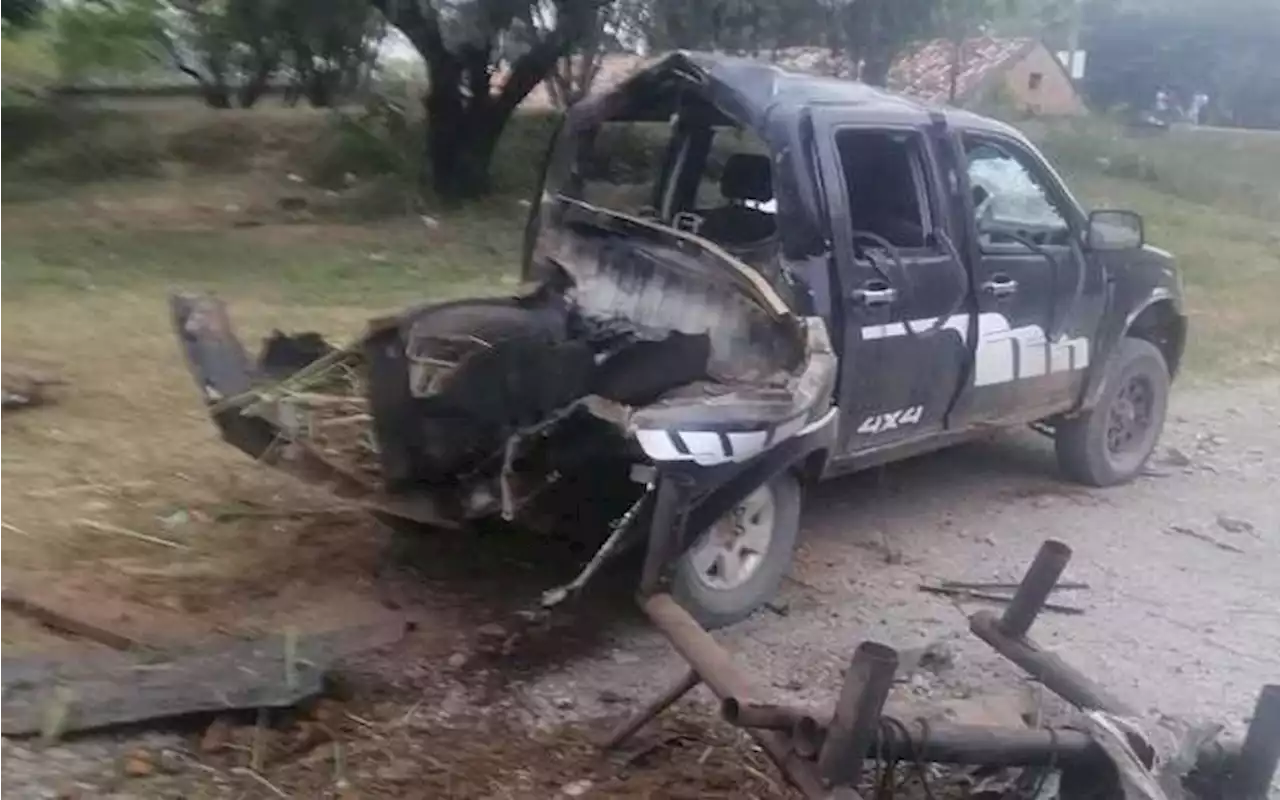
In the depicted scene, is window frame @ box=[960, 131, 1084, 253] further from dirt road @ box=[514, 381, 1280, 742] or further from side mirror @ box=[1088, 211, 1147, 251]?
dirt road @ box=[514, 381, 1280, 742]

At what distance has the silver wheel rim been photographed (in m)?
5.86

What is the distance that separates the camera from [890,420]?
6.64m

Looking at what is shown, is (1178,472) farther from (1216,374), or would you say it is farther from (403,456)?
(403,456)

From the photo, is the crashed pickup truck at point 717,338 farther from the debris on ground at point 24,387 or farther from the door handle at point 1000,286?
the debris on ground at point 24,387

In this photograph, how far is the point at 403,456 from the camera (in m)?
5.55

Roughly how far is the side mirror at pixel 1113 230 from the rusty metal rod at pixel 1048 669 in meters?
2.82

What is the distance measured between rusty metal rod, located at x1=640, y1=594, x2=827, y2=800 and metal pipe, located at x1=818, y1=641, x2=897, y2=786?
0.26 feet

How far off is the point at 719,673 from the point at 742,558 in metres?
1.61

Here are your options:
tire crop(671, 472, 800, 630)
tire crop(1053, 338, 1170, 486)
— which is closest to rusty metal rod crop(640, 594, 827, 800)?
tire crop(671, 472, 800, 630)

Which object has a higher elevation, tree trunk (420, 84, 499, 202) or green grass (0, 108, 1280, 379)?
tree trunk (420, 84, 499, 202)

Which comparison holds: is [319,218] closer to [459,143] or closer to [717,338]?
[459,143]

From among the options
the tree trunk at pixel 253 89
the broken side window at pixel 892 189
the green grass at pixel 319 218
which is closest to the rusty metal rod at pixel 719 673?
the broken side window at pixel 892 189

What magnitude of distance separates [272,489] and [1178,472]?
15.5 ft

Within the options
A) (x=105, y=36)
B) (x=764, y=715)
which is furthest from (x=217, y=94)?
(x=764, y=715)
